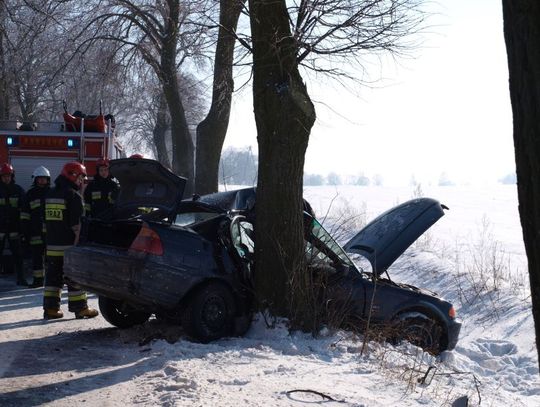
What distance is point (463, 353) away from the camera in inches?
374

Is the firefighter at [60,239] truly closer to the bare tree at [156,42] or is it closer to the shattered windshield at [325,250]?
the shattered windshield at [325,250]

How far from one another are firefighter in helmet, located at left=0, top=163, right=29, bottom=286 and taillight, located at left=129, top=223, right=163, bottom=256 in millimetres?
5636

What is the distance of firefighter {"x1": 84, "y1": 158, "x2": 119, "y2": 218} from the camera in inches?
445

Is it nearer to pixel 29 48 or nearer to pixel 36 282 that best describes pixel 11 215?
pixel 36 282

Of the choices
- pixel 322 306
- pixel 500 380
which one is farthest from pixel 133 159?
pixel 500 380

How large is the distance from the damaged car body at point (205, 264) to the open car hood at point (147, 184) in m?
0.01

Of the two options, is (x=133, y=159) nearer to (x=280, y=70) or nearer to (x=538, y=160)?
(x=280, y=70)

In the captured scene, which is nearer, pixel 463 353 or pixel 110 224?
pixel 110 224

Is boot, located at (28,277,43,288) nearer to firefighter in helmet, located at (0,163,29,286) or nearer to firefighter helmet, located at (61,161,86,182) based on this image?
firefighter in helmet, located at (0,163,29,286)

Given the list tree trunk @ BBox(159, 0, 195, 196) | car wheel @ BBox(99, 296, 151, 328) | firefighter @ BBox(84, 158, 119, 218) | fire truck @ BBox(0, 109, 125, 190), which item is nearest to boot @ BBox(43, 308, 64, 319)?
car wheel @ BBox(99, 296, 151, 328)

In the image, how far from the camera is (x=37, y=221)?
38.3 feet

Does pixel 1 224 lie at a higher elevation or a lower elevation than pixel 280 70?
lower

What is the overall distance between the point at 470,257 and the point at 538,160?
13.6 m

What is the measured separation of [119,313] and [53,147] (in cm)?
628
